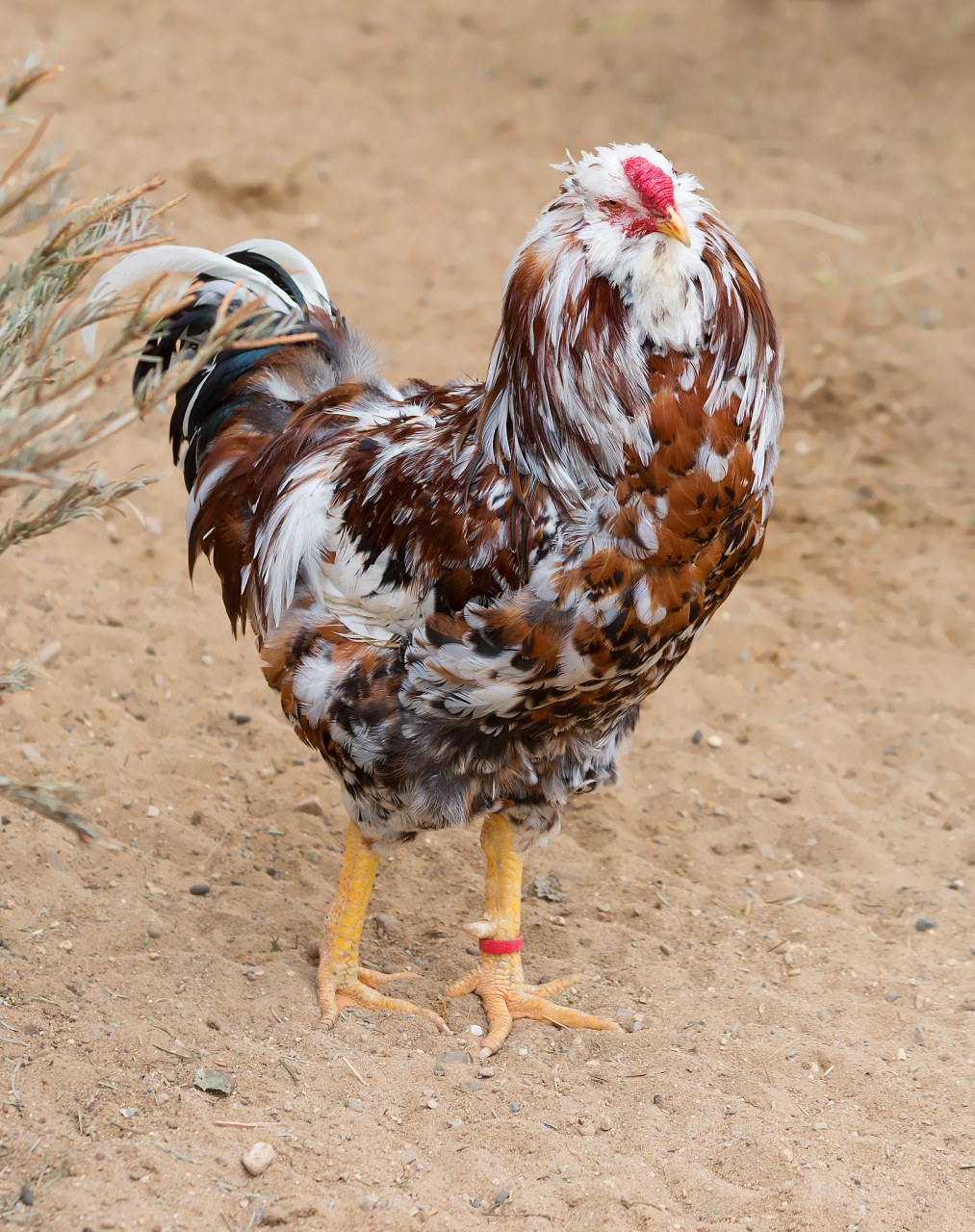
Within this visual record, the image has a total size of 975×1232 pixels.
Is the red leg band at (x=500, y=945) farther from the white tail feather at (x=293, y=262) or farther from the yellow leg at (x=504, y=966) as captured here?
the white tail feather at (x=293, y=262)

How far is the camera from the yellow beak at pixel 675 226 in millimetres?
2275

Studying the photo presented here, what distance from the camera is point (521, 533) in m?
2.52

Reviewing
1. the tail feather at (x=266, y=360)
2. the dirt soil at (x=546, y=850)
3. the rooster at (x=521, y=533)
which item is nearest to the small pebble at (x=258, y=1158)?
the dirt soil at (x=546, y=850)

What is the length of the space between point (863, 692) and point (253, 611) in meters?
2.53

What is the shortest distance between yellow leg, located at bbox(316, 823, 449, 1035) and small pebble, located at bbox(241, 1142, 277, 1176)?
2.09 feet

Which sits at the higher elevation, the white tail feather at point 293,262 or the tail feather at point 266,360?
the white tail feather at point 293,262

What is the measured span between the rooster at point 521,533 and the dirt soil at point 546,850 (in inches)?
12.9

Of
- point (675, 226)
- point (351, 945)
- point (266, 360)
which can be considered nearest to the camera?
point (675, 226)

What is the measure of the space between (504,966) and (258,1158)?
97 centimetres

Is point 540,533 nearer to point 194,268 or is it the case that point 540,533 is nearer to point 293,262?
point 194,268

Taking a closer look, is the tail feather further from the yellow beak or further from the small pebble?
the small pebble

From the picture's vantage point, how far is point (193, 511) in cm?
350

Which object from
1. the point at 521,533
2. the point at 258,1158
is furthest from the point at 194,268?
the point at 258,1158

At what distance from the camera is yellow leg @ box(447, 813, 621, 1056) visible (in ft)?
10.4
